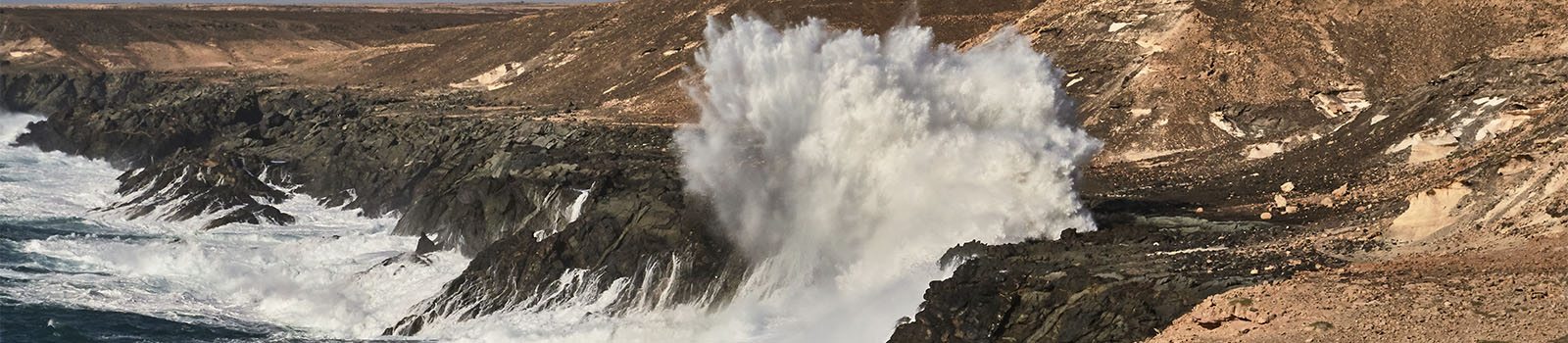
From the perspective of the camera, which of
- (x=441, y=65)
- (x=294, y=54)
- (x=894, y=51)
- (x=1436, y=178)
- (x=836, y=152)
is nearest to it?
(x=1436, y=178)

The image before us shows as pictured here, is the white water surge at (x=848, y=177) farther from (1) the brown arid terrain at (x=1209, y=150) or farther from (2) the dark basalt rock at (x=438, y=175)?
(1) the brown arid terrain at (x=1209, y=150)

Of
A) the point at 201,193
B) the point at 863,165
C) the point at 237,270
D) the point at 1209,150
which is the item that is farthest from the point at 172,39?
the point at 1209,150

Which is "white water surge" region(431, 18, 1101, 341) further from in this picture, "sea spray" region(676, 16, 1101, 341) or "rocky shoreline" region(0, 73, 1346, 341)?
"rocky shoreline" region(0, 73, 1346, 341)

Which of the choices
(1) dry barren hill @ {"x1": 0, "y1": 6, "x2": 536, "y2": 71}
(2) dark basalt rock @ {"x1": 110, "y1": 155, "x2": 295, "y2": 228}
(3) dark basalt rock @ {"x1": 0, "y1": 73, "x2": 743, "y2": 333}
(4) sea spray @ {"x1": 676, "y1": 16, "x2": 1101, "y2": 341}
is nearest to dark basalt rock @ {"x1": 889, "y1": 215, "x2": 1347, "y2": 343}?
(4) sea spray @ {"x1": 676, "y1": 16, "x2": 1101, "y2": 341}

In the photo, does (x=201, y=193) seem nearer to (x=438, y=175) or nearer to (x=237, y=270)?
(x=438, y=175)

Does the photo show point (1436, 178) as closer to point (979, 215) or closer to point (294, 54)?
point (979, 215)

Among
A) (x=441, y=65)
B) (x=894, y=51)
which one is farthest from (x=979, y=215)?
(x=441, y=65)
